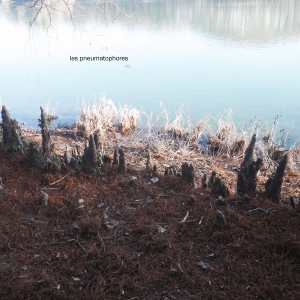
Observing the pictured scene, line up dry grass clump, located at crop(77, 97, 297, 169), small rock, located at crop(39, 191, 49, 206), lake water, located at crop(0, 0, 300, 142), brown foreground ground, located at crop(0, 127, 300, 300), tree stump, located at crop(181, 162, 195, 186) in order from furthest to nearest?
1. lake water, located at crop(0, 0, 300, 142)
2. dry grass clump, located at crop(77, 97, 297, 169)
3. tree stump, located at crop(181, 162, 195, 186)
4. small rock, located at crop(39, 191, 49, 206)
5. brown foreground ground, located at crop(0, 127, 300, 300)

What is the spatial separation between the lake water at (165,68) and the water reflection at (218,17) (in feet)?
0.44

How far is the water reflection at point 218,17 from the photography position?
19.1 m

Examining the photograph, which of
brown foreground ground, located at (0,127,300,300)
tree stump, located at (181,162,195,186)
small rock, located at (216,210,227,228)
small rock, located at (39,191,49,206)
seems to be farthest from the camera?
tree stump, located at (181,162,195,186)

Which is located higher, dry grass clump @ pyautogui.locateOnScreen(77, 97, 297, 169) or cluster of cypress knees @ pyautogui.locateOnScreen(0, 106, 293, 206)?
cluster of cypress knees @ pyautogui.locateOnScreen(0, 106, 293, 206)

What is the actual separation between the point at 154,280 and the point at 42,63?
14486mm

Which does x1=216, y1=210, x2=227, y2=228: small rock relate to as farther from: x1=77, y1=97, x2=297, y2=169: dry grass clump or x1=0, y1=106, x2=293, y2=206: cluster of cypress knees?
x1=77, y1=97, x2=297, y2=169: dry grass clump

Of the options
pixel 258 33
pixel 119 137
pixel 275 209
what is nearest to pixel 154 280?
pixel 275 209

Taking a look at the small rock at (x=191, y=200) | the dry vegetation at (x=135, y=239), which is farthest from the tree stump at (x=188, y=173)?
the small rock at (x=191, y=200)

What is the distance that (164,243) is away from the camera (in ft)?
10.2

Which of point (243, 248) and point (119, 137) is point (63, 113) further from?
point (243, 248)

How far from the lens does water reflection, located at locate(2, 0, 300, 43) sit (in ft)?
62.7

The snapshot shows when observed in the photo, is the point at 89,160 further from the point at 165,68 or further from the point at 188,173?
the point at 165,68

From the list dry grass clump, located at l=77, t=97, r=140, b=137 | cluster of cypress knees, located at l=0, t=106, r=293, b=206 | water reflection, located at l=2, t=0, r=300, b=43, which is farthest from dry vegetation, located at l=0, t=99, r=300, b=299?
water reflection, located at l=2, t=0, r=300, b=43

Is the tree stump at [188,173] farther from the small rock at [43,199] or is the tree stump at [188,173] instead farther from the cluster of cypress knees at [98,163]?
the small rock at [43,199]
